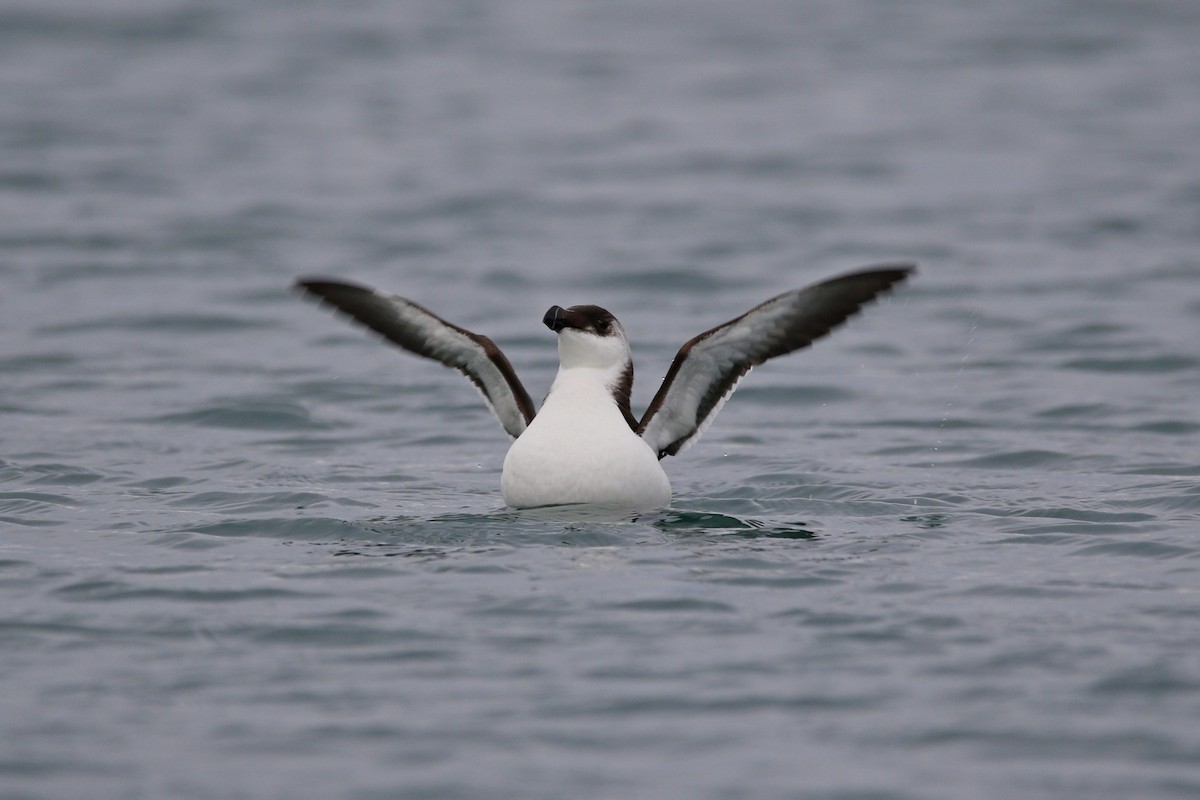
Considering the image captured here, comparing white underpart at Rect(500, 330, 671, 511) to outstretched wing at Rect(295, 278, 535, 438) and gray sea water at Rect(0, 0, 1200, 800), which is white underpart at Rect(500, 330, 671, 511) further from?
outstretched wing at Rect(295, 278, 535, 438)

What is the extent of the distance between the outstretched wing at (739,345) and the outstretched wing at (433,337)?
79 cm

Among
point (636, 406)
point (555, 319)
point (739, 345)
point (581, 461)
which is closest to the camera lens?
point (581, 461)

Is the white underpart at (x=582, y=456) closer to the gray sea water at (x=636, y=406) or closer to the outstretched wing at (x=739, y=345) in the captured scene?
the gray sea water at (x=636, y=406)

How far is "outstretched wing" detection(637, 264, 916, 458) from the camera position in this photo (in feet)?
27.3

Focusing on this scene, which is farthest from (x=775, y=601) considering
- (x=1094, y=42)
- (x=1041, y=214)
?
(x=1094, y=42)

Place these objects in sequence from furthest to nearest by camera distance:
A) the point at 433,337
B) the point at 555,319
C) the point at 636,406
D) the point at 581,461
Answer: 1. the point at 636,406
2. the point at 433,337
3. the point at 555,319
4. the point at 581,461

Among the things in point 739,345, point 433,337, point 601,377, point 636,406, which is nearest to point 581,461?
point 601,377

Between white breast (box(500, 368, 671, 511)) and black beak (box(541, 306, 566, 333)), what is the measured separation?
0.35 m

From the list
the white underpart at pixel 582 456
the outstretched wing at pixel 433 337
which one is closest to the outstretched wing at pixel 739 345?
the white underpart at pixel 582 456

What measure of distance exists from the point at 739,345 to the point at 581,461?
1.11 m

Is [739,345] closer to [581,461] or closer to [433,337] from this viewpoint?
[581,461]

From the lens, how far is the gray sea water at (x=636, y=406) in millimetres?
5809

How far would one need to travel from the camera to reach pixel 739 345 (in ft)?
28.8

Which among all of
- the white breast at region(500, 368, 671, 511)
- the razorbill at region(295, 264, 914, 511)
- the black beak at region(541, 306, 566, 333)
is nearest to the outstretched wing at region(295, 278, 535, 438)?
the razorbill at region(295, 264, 914, 511)
